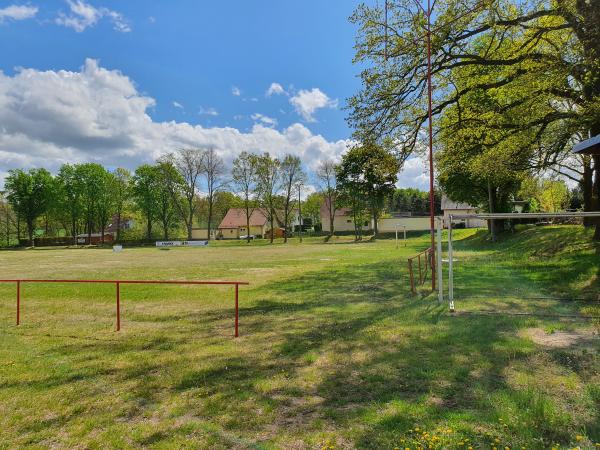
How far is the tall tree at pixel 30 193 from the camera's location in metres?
69.3

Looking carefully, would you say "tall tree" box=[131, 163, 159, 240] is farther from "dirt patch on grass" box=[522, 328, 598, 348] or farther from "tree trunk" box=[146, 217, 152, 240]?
"dirt patch on grass" box=[522, 328, 598, 348]

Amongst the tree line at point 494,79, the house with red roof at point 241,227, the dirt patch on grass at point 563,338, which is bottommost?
the dirt patch on grass at point 563,338

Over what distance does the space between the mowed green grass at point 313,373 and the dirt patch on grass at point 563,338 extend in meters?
0.04

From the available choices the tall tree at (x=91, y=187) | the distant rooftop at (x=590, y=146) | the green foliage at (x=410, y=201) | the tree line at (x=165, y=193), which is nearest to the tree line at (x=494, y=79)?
the distant rooftop at (x=590, y=146)

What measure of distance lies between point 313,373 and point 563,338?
4.42m

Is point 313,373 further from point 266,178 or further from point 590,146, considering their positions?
point 266,178

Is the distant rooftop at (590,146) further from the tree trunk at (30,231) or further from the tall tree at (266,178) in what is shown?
the tree trunk at (30,231)

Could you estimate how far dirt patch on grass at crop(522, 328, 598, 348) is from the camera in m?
6.69

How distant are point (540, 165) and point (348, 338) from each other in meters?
16.6

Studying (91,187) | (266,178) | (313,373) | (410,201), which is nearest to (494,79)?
(313,373)

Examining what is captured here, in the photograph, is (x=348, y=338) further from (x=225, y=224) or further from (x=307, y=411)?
(x=225, y=224)

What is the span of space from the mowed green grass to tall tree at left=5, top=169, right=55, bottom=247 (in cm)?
6856

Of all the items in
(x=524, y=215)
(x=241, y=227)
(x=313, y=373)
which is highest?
(x=524, y=215)

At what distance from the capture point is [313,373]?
239 inches
